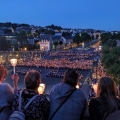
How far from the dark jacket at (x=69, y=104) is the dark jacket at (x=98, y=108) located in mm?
211

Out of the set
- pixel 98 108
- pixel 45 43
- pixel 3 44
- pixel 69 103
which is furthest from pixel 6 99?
pixel 45 43

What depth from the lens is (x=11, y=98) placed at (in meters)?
3.33

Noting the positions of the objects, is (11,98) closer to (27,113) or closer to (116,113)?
(27,113)

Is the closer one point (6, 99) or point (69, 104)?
point (69, 104)

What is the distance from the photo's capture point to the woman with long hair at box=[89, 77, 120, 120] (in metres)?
2.92

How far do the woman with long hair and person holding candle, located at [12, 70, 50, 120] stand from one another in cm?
53

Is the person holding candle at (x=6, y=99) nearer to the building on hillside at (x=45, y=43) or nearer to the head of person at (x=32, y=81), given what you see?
the head of person at (x=32, y=81)

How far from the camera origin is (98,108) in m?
2.96

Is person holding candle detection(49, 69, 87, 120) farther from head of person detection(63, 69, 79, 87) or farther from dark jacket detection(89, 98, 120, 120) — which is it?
dark jacket detection(89, 98, 120, 120)

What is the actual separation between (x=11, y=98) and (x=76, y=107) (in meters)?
0.76

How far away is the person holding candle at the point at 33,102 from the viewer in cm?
315

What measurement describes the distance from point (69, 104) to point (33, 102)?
0.40 metres

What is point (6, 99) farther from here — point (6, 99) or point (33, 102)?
point (33, 102)

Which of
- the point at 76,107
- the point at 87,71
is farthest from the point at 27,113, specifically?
the point at 87,71
